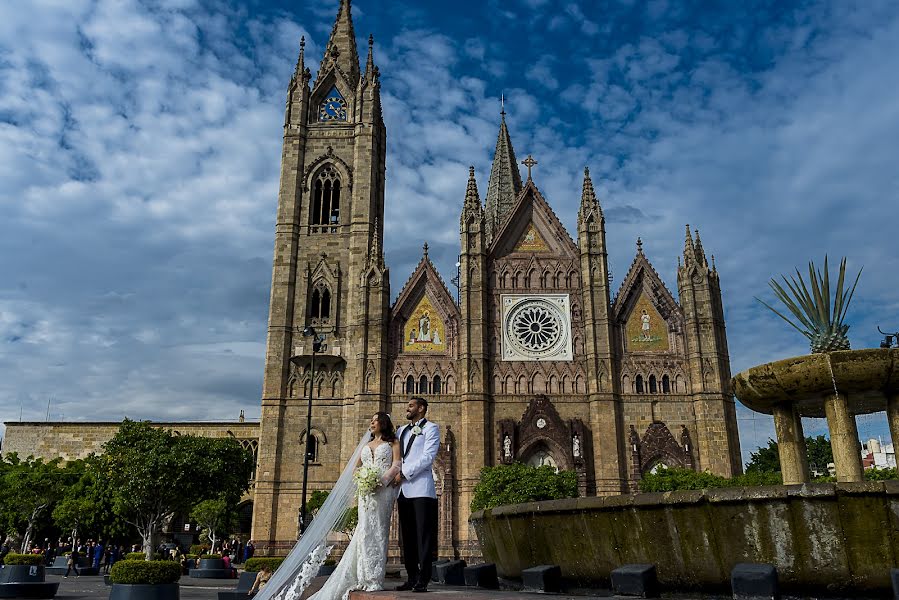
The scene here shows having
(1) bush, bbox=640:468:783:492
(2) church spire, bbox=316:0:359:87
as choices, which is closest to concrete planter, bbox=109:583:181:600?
(1) bush, bbox=640:468:783:492

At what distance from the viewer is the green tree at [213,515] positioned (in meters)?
48.8

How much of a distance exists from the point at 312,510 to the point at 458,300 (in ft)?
46.3

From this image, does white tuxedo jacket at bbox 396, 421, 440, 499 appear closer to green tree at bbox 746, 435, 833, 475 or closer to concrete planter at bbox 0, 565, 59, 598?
concrete planter at bbox 0, 565, 59, 598

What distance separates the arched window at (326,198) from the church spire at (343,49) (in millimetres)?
7377

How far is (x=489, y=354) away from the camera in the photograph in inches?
1566

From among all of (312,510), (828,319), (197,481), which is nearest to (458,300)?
(312,510)

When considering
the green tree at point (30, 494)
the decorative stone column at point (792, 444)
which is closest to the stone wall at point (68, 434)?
the green tree at point (30, 494)

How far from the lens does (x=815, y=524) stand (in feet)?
22.5

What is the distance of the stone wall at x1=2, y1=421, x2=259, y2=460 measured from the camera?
60.3 m

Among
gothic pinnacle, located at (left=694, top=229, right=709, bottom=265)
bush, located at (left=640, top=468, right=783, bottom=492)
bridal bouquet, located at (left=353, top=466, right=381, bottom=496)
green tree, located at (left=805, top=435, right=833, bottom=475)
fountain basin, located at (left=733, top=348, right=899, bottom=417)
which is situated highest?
gothic pinnacle, located at (left=694, top=229, right=709, bottom=265)

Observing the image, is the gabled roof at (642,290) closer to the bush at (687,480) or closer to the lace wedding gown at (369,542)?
the bush at (687,480)

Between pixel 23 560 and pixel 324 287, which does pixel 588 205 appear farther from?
pixel 23 560

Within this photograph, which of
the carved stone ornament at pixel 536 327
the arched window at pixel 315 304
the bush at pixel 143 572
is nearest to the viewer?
the bush at pixel 143 572

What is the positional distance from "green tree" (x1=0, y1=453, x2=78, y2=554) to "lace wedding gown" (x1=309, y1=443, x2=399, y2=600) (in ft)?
143
